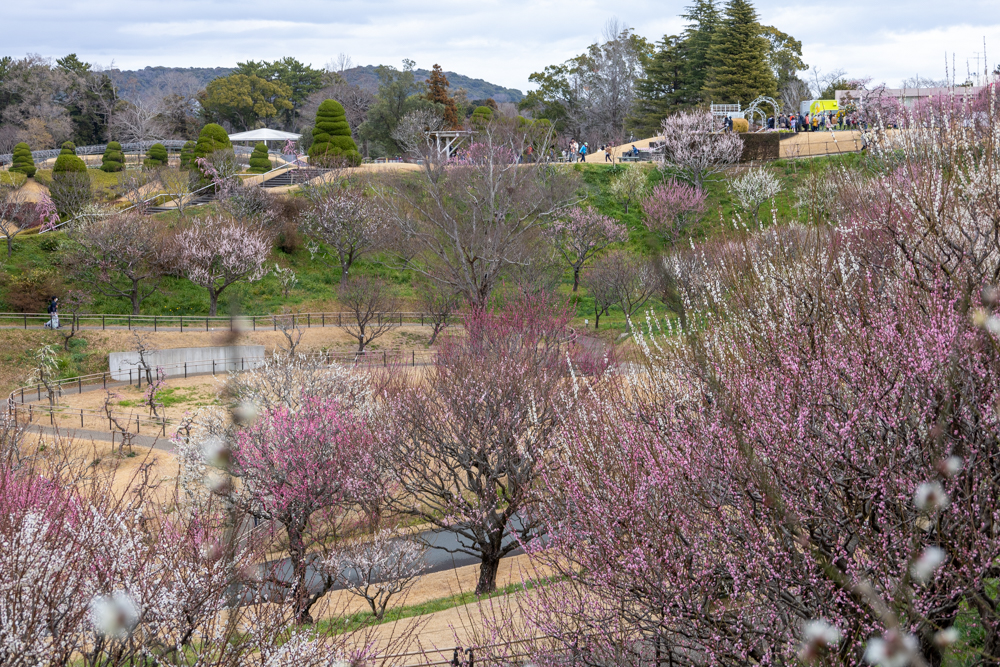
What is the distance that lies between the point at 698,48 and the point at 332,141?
3051 centimetres

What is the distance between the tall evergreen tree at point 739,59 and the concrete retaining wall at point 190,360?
41917 mm

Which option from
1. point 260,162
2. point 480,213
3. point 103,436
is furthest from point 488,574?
point 260,162

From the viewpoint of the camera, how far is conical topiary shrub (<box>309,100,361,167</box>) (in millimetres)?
49250

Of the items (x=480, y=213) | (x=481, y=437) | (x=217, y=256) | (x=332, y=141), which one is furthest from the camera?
(x=332, y=141)

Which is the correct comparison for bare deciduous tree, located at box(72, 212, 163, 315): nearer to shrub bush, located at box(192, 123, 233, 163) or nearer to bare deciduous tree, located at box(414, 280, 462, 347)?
bare deciduous tree, located at box(414, 280, 462, 347)

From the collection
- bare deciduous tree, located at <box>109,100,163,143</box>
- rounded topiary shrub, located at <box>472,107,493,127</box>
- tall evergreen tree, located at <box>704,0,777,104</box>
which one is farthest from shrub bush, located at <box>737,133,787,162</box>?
bare deciduous tree, located at <box>109,100,163,143</box>

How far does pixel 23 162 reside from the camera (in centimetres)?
5225

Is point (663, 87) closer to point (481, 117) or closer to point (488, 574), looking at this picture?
point (481, 117)

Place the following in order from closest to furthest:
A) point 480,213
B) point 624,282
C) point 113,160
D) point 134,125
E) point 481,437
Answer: point 481,437, point 624,282, point 480,213, point 113,160, point 134,125

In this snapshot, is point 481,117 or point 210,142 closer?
point 210,142

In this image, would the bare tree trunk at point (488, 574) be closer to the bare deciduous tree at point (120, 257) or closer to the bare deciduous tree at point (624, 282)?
the bare deciduous tree at point (624, 282)

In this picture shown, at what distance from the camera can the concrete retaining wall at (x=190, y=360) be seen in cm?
2925

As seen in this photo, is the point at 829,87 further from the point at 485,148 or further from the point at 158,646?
the point at 158,646

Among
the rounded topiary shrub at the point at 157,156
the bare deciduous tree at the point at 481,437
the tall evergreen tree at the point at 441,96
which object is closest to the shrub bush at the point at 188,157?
the rounded topiary shrub at the point at 157,156
